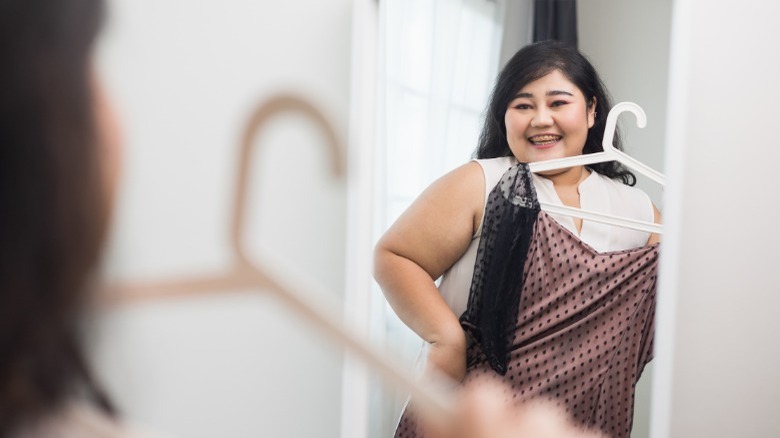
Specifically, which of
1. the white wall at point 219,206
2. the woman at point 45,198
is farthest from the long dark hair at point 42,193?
the white wall at point 219,206

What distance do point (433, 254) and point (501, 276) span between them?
0.30 ft

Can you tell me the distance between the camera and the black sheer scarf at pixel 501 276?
2.72ft

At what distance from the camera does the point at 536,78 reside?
2.80ft

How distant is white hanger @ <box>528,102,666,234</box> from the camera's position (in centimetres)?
84

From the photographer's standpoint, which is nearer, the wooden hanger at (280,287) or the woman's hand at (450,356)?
the wooden hanger at (280,287)

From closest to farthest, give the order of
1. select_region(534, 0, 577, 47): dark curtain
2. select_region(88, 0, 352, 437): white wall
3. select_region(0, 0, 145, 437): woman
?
select_region(0, 0, 145, 437): woman < select_region(88, 0, 352, 437): white wall < select_region(534, 0, 577, 47): dark curtain

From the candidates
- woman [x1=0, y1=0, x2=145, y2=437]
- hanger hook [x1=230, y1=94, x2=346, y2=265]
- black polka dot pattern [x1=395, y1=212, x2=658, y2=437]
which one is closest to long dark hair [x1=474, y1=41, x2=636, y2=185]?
black polka dot pattern [x1=395, y1=212, x2=658, y2=437]

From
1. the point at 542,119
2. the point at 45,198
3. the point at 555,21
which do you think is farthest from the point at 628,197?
the point at 45,198

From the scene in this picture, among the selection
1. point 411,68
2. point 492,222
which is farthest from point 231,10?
A: point 492,222

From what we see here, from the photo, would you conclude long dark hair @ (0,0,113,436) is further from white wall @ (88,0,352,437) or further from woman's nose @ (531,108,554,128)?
woman's nose @ (531,108,554,128)

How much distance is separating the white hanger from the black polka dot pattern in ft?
0.11

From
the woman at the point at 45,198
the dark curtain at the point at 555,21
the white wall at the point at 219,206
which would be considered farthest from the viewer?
the dark curtain at the point at 555,21

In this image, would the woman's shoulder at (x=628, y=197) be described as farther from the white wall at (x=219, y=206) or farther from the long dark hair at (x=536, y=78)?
the white wall at (x=219, y=206)

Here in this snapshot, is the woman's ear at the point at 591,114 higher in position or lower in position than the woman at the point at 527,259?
higher
